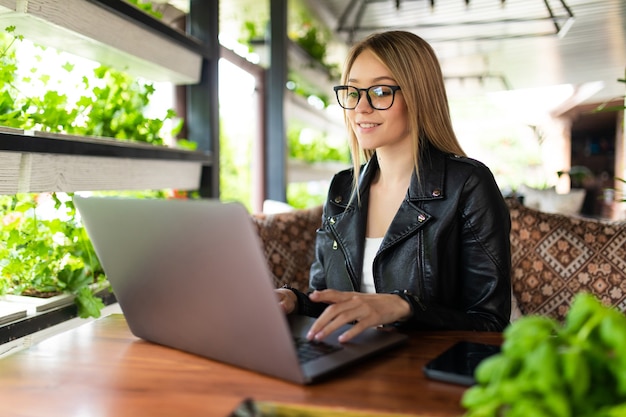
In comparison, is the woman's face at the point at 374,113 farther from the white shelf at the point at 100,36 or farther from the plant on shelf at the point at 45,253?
the plant on shelf at the point at 45,253

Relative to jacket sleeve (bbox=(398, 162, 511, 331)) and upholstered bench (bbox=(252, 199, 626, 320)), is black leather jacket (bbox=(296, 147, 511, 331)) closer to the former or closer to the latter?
jacket sleeve (bbox=(398, 162, 511, 331))

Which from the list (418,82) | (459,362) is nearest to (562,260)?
(418,82)

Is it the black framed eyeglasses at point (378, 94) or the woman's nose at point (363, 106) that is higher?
the black framed eyeglasses at point (378, 94)

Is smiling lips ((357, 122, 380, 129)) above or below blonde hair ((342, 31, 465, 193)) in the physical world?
below

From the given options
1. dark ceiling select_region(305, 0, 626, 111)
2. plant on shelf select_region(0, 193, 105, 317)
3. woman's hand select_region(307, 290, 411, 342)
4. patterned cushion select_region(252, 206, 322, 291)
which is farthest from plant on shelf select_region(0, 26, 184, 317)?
dark ceiling select_region(305, 0, 626, 111)

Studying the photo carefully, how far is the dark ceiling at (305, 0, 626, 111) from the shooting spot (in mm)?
4414

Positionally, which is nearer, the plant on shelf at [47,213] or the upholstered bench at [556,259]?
the plant on shelf at [47,213]

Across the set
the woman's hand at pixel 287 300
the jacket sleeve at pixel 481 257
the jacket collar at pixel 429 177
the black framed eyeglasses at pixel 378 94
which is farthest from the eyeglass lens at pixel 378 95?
the woman's hand at pixel 287 300

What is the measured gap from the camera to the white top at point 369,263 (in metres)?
1.66

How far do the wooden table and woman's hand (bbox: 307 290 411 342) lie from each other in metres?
0.07

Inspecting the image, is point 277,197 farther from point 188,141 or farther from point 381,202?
point 381,202

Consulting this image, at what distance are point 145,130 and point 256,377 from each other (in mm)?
1544

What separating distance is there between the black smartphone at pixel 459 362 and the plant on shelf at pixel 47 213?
46.8 inches

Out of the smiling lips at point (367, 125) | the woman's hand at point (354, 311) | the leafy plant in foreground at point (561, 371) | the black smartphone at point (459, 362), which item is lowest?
the black smartphone at point (459, 362)
